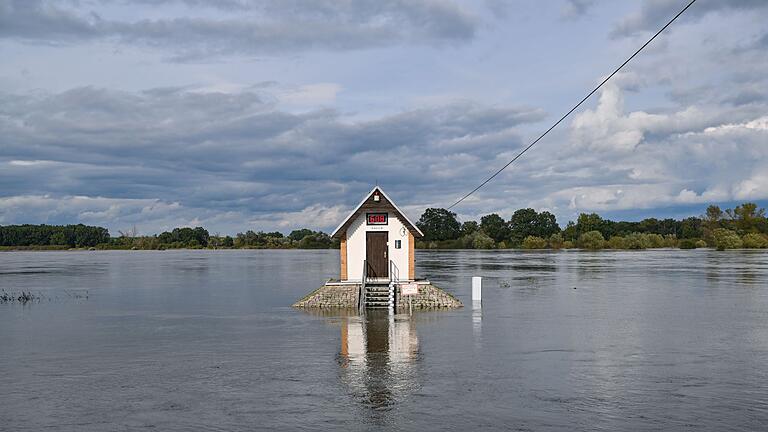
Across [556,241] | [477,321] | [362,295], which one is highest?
[556,241]

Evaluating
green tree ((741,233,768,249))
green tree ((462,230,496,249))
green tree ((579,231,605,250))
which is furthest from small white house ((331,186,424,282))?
green tree ((462,230,496,249))

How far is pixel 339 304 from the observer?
28344 millimetres

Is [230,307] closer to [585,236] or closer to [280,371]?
[280,371]

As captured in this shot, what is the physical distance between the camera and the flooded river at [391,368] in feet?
39.1

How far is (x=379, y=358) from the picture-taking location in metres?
17.2

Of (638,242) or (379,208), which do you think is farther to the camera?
(638,242)

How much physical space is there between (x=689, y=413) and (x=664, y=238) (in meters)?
141

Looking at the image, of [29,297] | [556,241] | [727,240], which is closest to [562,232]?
[556,241]

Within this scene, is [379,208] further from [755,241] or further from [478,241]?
[478,241]

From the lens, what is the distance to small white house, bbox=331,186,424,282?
96.3 ft

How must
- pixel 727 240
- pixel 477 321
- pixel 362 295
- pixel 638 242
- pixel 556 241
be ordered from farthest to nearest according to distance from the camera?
pixel 556 241
pixel 638 242
pixel 727 240
pixel 362 295
pixel 477 321

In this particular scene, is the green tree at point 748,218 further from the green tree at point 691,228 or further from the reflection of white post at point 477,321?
the reflection of white post at point 477,321

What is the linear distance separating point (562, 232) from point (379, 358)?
14083cm

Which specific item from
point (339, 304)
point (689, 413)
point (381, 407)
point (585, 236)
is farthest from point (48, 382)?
point (585, 236)
